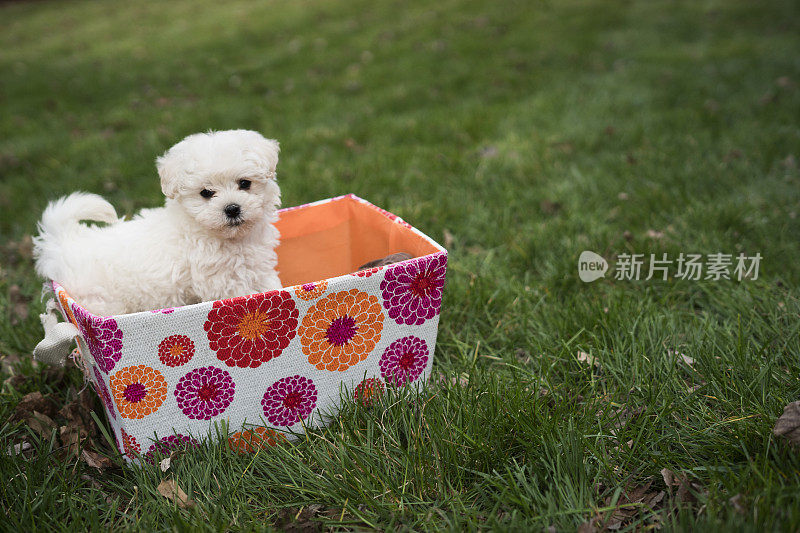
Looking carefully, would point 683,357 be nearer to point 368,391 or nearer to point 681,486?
point 681,486

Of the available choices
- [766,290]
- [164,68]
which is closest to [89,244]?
[766,290]

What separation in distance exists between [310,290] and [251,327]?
0.76 ft

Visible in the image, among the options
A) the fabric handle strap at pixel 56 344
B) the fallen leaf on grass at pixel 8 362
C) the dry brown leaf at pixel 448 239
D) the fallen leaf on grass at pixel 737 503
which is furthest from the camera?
the dry brown leaf at pixel 448 239

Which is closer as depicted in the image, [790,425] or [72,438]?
[790,425]

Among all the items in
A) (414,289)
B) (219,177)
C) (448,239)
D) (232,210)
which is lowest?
(448,239)

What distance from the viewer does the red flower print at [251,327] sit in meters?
1.85

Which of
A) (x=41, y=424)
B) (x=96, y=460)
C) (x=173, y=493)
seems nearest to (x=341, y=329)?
(x=173, y=493)

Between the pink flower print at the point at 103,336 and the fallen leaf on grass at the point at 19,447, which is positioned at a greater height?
the pink flower print at the point at 103,336

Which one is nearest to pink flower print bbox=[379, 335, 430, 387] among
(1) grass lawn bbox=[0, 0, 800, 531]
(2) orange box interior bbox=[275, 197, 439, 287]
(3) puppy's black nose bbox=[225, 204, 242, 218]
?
(1) grass lawn bbox=[0, 0, 800, 531]

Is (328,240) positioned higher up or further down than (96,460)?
higher up

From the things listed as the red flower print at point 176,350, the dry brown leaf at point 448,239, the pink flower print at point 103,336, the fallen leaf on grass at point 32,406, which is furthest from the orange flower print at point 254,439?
the dry brown leaf at point 448,239

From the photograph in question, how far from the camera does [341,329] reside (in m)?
2.07

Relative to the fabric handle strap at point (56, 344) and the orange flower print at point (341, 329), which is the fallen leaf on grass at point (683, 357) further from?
the fabric handle strap at point (56, 344)

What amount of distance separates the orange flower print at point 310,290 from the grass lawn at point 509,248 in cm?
48
